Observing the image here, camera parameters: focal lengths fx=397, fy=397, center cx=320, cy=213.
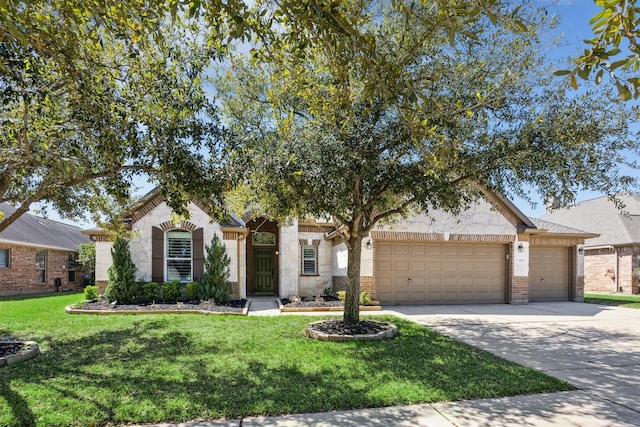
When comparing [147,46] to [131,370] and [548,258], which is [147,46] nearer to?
[131,370]

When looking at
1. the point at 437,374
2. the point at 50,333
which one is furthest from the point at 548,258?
the point at 50,333

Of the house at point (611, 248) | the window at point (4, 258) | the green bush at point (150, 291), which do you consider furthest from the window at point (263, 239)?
the house at point (611, 248)

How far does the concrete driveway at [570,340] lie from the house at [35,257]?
60.3 feet

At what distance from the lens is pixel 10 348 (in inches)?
276

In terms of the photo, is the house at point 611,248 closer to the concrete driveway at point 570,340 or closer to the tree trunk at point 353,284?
the concrete driveway at point 570,340

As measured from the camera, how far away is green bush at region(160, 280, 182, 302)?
42.5 ft

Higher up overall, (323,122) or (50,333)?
(323,122)

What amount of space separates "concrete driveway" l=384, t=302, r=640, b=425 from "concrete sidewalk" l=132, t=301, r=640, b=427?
0.01m

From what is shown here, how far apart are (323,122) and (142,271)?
30.2ft

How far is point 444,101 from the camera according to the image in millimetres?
6832

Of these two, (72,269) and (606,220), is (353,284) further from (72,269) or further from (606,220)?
(606,220)

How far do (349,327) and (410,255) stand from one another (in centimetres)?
579

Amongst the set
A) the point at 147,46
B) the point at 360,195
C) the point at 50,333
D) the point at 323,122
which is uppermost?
the point at 147,46

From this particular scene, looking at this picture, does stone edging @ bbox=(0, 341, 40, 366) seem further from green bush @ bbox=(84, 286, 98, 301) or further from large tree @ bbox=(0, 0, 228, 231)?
green bush @ bbox=(84, 286, 98, 301)
